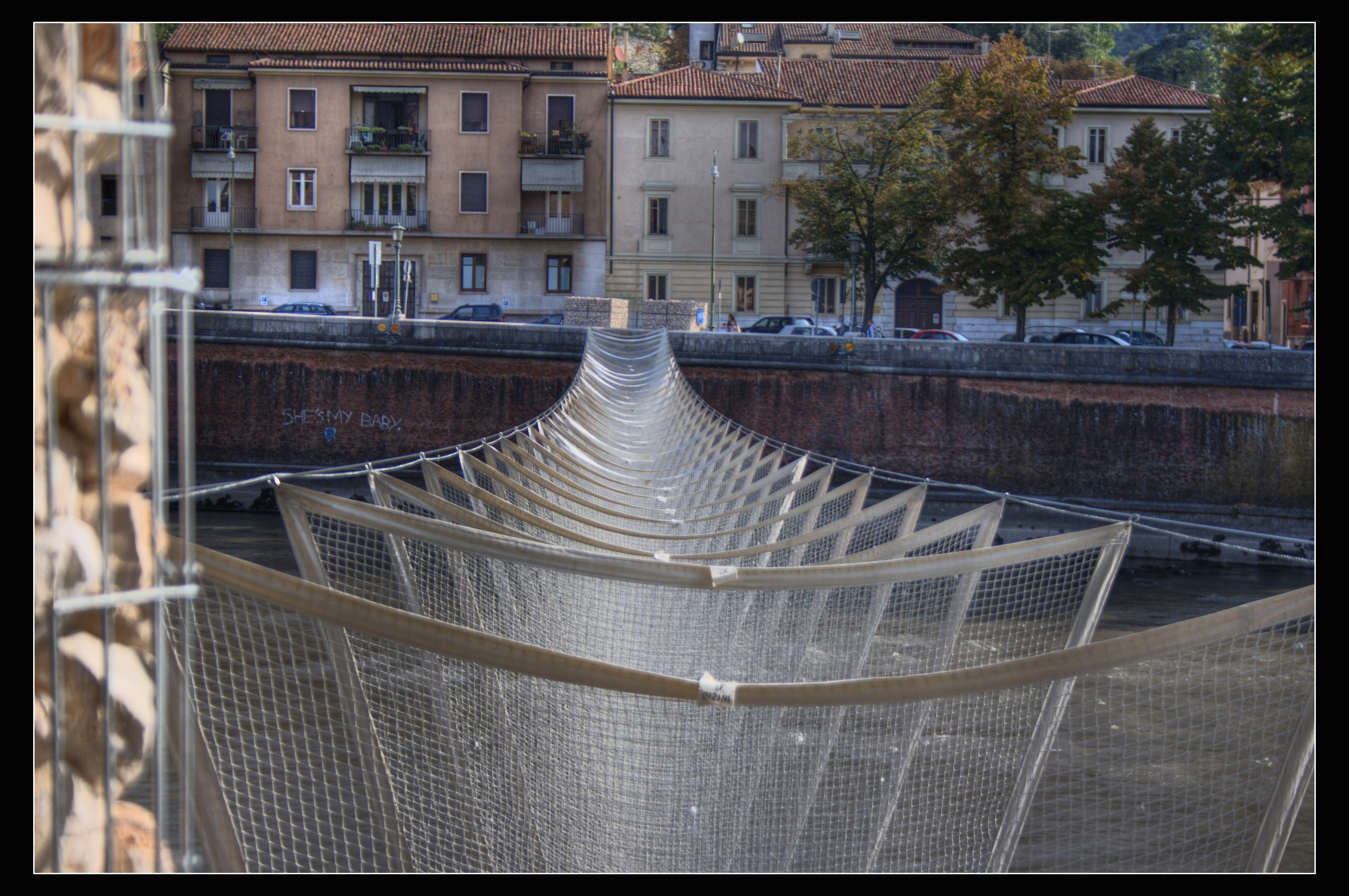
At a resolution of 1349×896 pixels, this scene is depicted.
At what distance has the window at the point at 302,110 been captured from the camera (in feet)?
120

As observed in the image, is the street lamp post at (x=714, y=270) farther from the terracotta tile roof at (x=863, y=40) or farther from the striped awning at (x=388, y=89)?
the terracotta tile roof at (x=863, y=40)

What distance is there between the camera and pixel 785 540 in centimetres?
511

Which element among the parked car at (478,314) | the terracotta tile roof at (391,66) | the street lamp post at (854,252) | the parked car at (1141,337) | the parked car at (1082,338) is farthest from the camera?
the terracotta tile roof at (391,66)

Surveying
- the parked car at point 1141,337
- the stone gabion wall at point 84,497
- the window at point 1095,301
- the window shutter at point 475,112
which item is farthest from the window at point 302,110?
the stone gabion wall at point 84,497

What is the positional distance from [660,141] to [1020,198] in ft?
40.7

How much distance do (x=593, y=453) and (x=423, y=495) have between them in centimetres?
458

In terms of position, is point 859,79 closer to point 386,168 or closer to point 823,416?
point 386,168

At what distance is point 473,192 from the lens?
36969mm

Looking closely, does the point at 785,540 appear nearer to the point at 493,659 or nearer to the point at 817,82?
the point at 493,659

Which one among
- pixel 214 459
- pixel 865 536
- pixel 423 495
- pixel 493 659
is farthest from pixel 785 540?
pixel 214 459

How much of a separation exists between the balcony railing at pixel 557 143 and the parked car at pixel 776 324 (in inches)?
329

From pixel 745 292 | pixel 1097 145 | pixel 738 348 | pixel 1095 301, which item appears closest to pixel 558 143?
pixel 745 292

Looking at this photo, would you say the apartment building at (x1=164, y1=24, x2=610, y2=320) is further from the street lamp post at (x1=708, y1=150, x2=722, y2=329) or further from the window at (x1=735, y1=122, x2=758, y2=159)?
the window at (x1=735, y1=122, x2=758, y2=159)

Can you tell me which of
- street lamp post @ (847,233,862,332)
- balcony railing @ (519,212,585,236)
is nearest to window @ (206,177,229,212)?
balcony railing @ (519,212,585,236)
